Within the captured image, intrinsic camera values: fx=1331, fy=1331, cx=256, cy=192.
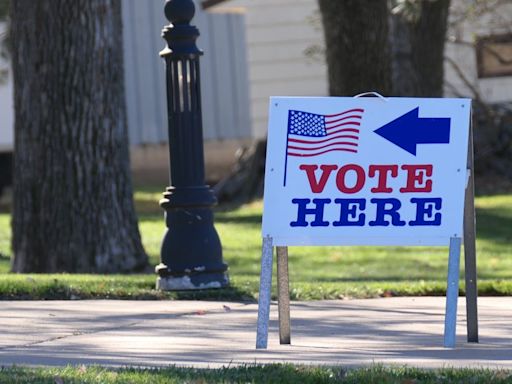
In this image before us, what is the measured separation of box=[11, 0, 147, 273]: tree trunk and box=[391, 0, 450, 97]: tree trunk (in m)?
10.5

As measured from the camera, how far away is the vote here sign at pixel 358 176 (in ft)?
22.9

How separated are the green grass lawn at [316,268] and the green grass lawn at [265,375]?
3.64 metres

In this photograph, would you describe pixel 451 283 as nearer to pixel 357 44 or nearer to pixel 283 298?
pixel 283 298

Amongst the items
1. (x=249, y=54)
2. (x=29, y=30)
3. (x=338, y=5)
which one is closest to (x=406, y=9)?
(x=338, y=5)

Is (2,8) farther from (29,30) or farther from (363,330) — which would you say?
(363,330)

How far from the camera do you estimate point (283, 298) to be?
719 cm

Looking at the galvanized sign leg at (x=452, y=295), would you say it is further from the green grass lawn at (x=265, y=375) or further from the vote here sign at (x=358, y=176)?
the green grass lawn at (x=265, y=375)

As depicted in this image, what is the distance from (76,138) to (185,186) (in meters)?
3.15

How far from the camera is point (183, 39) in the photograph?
10.0 metres

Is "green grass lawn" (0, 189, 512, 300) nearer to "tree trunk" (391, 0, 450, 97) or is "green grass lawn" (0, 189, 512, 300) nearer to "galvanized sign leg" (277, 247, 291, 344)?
"tree trunk" (391, 0, 450, 97)

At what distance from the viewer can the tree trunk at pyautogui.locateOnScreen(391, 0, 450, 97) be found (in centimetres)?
2270

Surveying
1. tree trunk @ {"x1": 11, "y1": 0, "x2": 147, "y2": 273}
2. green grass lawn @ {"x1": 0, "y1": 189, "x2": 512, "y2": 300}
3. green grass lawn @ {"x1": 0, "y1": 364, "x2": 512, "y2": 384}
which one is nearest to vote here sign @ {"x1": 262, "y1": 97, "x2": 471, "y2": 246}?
green grass lawn @ {"x1": 0, "y1": 364, "x2": 512, "y2": 384}

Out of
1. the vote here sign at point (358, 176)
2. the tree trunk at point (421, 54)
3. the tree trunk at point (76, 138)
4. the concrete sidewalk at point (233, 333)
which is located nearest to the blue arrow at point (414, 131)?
the vote here sign at point (358, 176)

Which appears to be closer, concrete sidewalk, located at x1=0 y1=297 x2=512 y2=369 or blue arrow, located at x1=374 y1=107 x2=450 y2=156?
concrete sidewalk, located at x1=0 y1=297 x2=512 y2=369
